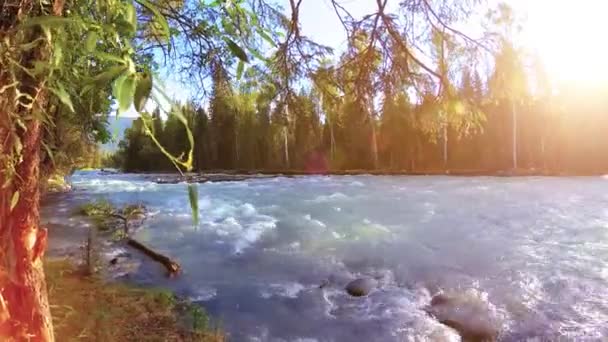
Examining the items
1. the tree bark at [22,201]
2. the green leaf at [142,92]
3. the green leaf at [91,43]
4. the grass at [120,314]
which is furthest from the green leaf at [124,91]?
the grass at [120,314]

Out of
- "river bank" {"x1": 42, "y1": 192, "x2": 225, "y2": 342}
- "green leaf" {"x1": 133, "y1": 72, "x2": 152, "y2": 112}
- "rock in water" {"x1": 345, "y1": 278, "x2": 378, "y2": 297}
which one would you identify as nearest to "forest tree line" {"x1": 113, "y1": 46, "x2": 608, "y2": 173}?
"green leaf" {"x1": 133, "y1": 72, "x2": 152, "y2": 112}

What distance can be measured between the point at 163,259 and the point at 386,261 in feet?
12.3

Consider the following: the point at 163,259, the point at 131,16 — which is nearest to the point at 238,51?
the point at 131,16

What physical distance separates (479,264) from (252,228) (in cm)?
483

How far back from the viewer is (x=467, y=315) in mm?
5828

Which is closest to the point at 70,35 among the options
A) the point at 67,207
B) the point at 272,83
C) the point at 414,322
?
the point at 272,83

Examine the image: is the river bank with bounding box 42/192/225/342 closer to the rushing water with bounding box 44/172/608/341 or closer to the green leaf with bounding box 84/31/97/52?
the rushing water with bounding box 44/172/608/341

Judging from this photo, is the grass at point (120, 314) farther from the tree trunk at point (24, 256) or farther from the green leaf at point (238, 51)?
the green leaf at point (238, 51)

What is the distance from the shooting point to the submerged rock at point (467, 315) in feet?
17.7

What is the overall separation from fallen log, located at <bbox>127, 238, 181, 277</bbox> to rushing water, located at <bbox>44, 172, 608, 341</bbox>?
6.6 inches

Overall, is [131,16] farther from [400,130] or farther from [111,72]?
[400,130]

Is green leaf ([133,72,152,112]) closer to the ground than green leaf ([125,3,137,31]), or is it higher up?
closer to the ground

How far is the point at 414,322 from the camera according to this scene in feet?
18.5

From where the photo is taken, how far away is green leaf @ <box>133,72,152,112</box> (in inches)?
21.9
